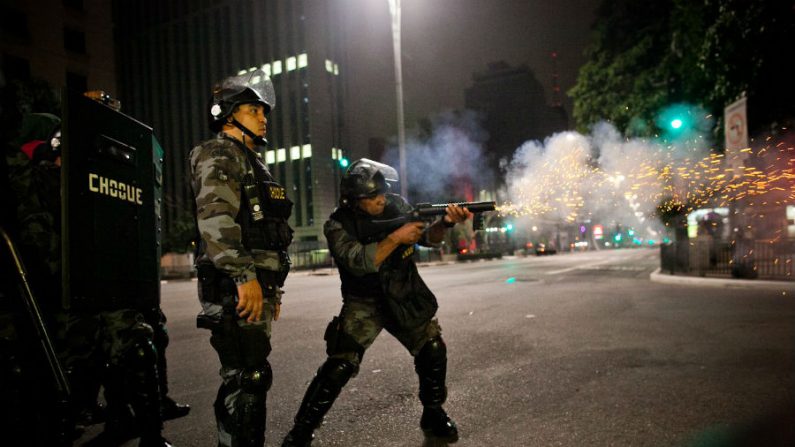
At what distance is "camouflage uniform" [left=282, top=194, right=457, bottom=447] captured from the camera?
270 centimetres

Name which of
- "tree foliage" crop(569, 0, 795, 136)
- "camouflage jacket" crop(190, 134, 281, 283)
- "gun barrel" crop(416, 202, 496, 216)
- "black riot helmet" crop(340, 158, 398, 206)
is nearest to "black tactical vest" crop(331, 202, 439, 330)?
"black riot helmet" crop(340, 158, 398, 206)

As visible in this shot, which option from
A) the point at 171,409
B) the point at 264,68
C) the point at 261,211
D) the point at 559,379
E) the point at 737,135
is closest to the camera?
the point at 261,211

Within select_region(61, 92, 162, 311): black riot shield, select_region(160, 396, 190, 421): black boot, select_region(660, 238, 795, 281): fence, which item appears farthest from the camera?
select_region(660, 238, 795, 281): fence

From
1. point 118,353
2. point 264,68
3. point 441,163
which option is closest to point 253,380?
point 118,353

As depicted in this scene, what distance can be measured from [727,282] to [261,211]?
1249 centimetres

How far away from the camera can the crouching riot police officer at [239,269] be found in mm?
2229

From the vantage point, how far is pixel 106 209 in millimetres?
2418

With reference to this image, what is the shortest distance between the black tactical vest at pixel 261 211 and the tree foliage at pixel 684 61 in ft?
36.0

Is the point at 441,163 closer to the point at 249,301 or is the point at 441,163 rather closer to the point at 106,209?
the point at 106,209

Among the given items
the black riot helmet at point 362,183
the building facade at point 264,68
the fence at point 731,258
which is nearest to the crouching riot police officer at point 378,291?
the black riot helmet at point 362,183

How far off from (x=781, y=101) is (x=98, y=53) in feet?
131

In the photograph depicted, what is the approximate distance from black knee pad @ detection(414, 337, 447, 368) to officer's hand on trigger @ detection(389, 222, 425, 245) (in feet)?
2.02

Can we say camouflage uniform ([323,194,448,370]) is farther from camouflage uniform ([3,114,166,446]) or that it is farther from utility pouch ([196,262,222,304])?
camouflage uniform ([3,114,166,446])

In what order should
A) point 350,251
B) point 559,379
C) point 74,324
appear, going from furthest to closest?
point 559,379 → point 350,251 → point 74,324
